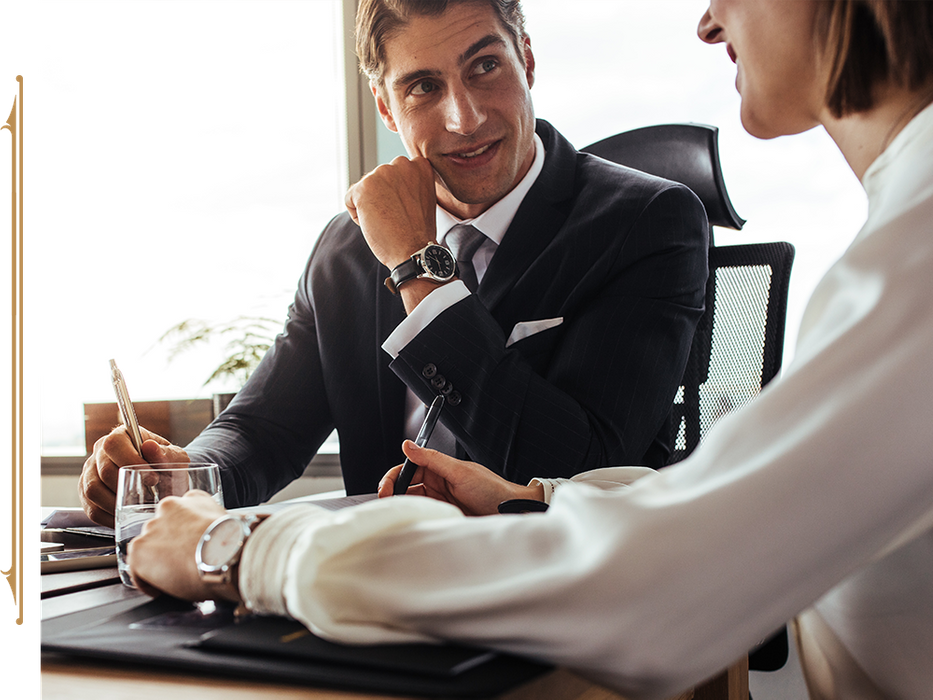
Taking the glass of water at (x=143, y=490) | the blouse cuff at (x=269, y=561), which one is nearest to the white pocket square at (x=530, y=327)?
the glass of water at (x=143, y=490)

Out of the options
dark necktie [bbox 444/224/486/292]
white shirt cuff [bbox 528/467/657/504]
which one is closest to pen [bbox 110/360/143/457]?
white shirt cuff [bbox 528/467/657/504]

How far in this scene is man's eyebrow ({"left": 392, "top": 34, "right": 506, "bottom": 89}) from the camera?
146cm

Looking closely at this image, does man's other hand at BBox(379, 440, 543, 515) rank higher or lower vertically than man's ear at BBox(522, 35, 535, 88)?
lower

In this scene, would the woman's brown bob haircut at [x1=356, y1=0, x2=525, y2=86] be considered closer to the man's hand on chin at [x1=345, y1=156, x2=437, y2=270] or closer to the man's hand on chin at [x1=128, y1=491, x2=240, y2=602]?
the man's hand on chin at [x1=345, y1=156, x2=437, y2=270]

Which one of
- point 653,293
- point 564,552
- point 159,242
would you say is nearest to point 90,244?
point 159,242

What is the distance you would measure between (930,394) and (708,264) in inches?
41.5

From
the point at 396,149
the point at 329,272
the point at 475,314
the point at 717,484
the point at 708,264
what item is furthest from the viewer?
the point at 396,149

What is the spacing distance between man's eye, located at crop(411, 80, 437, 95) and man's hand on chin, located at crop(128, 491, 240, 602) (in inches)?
44.3

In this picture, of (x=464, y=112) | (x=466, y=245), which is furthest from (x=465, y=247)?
(x=464, y=112)

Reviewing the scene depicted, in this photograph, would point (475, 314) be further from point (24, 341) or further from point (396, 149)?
point (396, 149)

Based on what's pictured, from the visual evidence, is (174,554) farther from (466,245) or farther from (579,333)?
(466,245)

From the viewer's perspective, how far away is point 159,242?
9.16 feet

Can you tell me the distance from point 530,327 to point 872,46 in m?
0.81

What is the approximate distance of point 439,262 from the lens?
1236 mm
